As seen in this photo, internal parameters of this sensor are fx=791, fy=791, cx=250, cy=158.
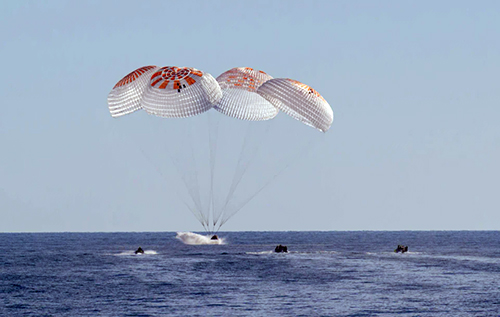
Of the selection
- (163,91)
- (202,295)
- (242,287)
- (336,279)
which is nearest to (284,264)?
(336,279)

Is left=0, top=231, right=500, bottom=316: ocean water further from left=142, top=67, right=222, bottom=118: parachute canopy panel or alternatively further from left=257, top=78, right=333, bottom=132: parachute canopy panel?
left=142, top=67, right=222, bottom=118: parachute canopy panel

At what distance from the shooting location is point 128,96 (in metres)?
40.8

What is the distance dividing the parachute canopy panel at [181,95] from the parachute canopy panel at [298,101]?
262 centimetres

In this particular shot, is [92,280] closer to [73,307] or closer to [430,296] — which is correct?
[73,307]

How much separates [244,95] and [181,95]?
5235mm

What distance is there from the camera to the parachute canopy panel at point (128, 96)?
40713 millimetres

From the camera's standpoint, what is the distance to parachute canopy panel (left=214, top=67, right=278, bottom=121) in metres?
41.4

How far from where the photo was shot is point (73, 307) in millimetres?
34969

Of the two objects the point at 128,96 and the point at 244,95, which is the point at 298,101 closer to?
the point at 244,95

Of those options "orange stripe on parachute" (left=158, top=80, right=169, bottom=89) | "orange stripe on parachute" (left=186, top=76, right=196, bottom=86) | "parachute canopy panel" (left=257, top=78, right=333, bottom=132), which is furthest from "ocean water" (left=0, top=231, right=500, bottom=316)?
"orange stripe on parachute" (left=186, top=76, right=196, bottom=86)

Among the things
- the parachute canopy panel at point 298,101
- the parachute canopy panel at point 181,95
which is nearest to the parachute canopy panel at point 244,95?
the parachute canopy panel at point 181,95

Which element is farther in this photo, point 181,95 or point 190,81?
point 190,81

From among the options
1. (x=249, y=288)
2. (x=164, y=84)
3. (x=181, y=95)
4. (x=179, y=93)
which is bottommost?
(x=249, y=288)

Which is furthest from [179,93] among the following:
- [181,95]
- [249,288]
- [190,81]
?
[249,288]
